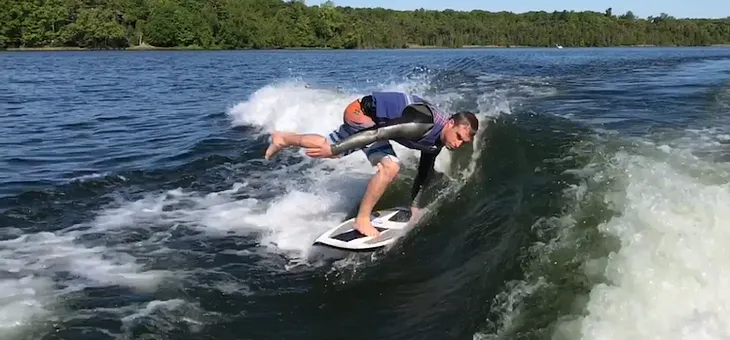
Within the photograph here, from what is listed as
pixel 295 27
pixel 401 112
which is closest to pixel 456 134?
pixel 401 112

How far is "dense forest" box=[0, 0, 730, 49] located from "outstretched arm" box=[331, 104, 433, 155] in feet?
274

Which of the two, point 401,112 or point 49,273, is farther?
Answer: point 401,112

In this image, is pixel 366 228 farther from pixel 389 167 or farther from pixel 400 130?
pixel 400 130

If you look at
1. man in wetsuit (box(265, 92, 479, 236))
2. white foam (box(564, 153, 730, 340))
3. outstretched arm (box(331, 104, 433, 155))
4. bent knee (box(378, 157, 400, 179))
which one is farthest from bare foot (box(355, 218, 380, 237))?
white foam (box(564, 153, 730, 340))

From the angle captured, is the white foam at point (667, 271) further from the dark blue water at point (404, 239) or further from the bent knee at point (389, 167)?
the bent knee at point (389, 167)

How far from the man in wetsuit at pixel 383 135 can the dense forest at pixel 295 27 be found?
8337 cm

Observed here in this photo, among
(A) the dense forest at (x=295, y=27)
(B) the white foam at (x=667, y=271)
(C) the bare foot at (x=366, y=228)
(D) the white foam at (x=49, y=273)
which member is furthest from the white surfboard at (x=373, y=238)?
(A) the dense forest at (x=295, y=27)

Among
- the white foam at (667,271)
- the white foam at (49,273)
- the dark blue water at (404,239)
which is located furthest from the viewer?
the white foam at (49,273)

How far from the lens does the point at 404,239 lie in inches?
290

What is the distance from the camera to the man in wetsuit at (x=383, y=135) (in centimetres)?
689

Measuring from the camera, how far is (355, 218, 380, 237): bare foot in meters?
7.03

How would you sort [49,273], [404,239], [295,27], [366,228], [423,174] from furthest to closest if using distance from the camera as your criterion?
[295,27], [423,174], [404,239], [366,228], [49,273]

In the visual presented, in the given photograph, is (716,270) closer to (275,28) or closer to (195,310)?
(195,310)

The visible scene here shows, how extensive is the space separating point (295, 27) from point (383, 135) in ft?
415
